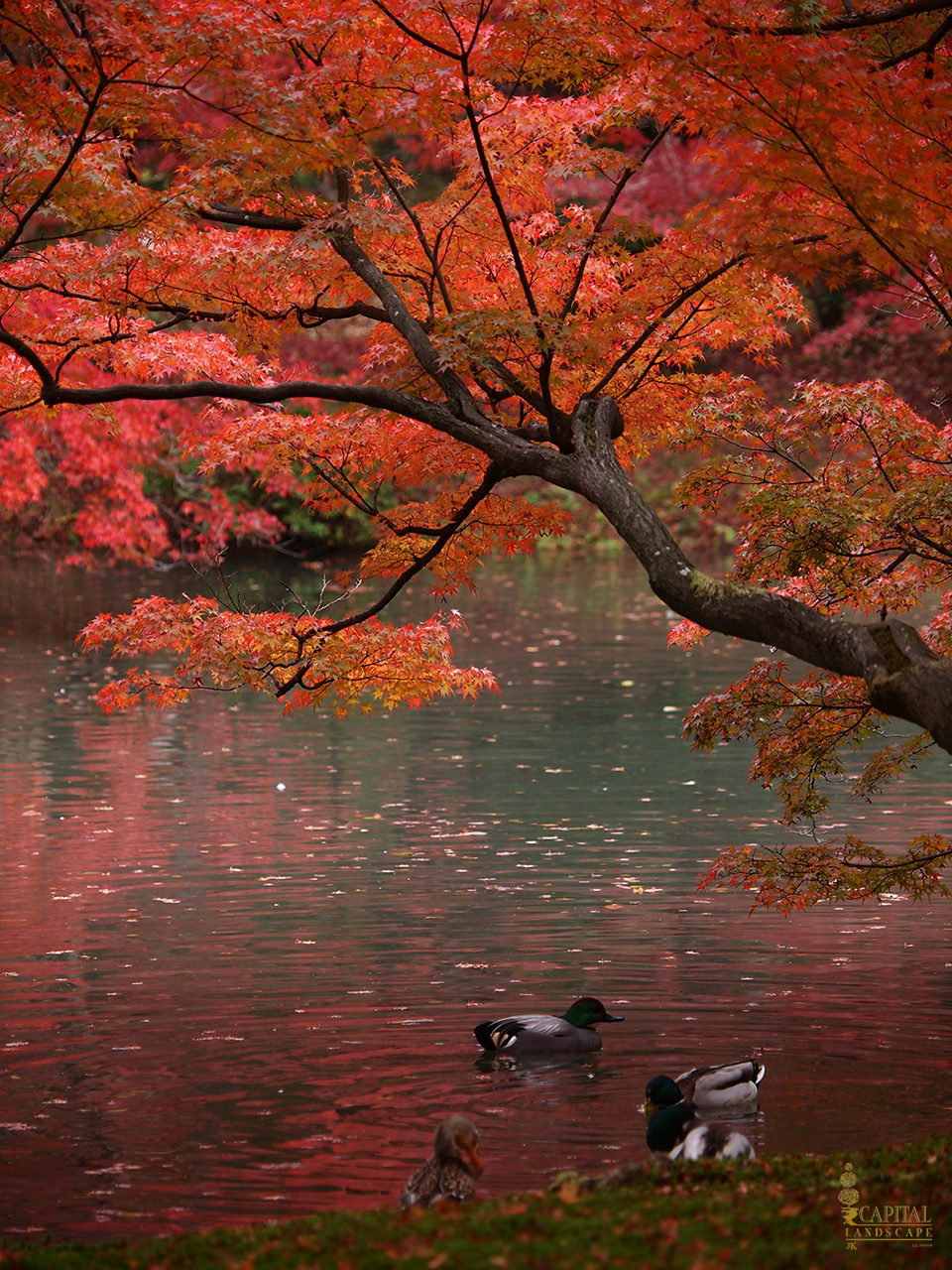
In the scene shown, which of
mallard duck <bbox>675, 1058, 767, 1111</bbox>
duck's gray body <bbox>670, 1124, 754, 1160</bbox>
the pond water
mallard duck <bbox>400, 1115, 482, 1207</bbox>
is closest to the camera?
mallard duck <bbox>400, 1115, 482, 1207</bbox>

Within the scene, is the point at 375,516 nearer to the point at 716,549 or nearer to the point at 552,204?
the point at 552,204

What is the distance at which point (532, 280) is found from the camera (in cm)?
1110

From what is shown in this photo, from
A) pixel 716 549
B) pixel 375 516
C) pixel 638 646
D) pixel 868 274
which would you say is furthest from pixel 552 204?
pixel 716 549

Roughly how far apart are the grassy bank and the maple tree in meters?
2.23

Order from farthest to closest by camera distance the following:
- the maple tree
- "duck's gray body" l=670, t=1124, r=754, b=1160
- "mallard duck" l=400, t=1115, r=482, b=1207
Answer: the maple tree < "duck's gray body" l=670, t=1124, r=754, b=1160 < "mallard duck" l=400, t=1115, r=482, b=1207

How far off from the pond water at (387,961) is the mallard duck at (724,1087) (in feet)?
0.58

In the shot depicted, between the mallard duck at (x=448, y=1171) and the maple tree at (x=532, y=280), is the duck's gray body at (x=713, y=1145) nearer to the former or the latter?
the mallard duck at (x=448, y=1171)

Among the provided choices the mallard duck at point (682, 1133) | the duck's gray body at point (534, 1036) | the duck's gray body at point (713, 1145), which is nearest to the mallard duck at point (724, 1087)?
the mallard duck at point (682, 1133)

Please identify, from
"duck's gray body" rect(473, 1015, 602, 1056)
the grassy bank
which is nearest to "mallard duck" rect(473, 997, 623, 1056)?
"duck's gray body" rect(473, 1015, 602, 1056)

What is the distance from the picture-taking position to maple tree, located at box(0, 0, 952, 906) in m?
8.09

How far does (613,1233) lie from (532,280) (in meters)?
7.43

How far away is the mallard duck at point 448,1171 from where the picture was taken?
667cm

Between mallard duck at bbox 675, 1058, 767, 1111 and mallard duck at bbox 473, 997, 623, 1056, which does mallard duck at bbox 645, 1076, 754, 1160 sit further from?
mallard duck at bbox 473, 997, 623, 1056

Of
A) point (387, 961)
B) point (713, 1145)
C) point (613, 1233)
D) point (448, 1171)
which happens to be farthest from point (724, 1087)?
point (387, 961)
